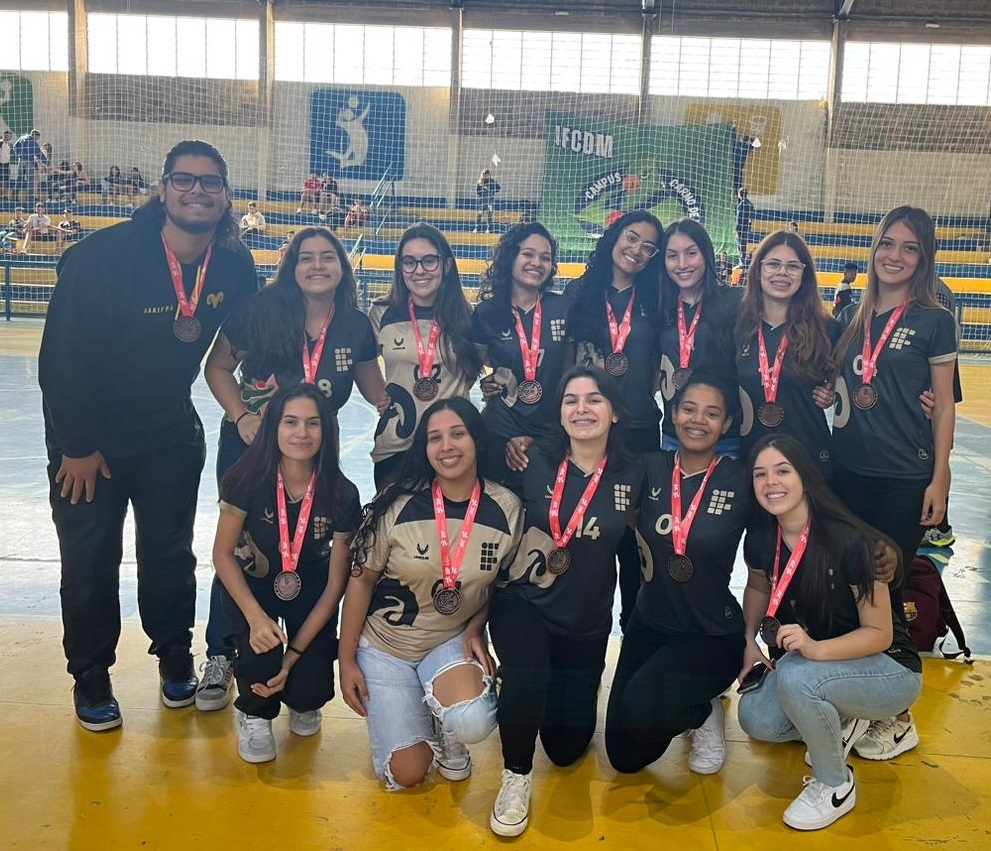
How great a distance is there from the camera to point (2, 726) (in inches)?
121

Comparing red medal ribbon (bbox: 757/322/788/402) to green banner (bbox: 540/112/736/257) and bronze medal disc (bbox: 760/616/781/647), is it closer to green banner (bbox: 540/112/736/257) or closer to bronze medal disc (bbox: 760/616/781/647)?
bronze medal disc (bbox: 760/616/781/647)

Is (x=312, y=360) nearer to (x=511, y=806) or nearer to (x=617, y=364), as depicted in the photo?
(x=617, y=364)

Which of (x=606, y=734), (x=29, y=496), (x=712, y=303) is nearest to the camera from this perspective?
(x=606, y=734)

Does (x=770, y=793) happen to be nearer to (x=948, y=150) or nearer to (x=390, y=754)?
(x=390, y=754)

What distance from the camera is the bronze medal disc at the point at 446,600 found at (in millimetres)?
2854

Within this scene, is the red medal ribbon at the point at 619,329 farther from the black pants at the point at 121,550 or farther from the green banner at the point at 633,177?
the green banner at the point at 633,177

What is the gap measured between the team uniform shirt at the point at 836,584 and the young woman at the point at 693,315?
1.72 ft

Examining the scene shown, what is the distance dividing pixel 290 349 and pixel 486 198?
1682 cm

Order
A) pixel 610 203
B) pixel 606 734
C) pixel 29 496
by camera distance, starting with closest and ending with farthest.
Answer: pixel 606 734 → pixel 29 496 → pixel 610 203

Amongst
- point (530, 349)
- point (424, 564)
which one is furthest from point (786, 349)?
point (424, 564)

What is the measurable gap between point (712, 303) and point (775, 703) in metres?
1.44

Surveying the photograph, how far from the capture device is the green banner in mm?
14039

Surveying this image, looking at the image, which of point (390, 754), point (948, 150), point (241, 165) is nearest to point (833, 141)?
point (948, 150)

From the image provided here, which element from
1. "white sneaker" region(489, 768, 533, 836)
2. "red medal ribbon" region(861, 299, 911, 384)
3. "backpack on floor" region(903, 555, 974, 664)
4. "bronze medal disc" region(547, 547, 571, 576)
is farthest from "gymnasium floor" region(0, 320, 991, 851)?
"red medal ribbon" region(861, 299, 911, 384)
